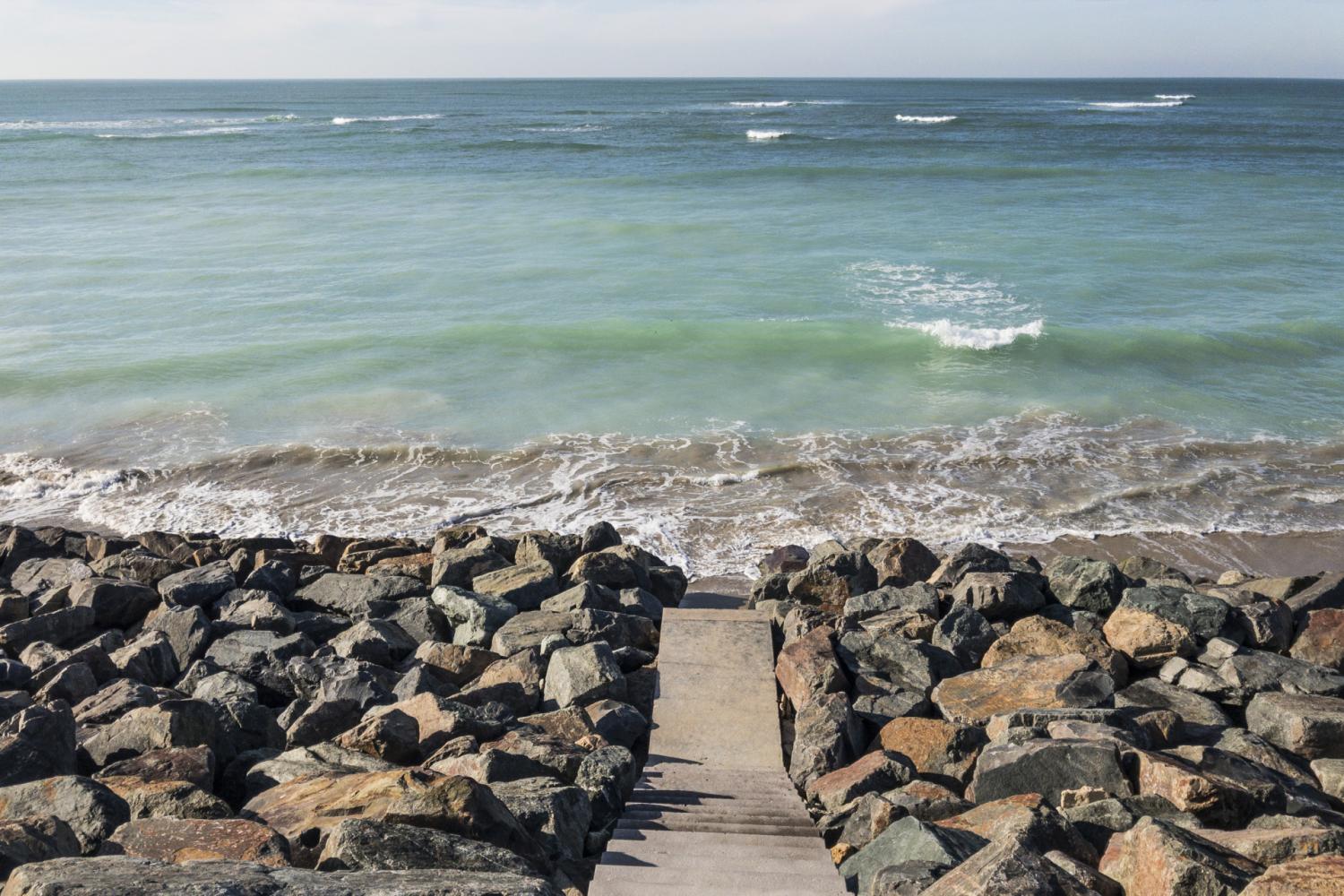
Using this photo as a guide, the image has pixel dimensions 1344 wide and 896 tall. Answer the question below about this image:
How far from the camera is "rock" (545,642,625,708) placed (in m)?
6.93

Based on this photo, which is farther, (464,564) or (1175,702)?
(464,564)

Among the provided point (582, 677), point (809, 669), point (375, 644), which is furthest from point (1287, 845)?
point (375, 644)

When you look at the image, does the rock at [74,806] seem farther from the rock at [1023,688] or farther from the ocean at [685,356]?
the ocean at [685,356]

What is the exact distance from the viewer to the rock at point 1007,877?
13.4ft

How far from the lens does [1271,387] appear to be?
16.5m

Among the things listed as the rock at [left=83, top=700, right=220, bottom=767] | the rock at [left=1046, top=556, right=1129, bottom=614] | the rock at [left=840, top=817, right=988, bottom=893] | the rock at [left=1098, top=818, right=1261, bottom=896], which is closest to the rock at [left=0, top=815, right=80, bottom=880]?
the rock at [left=83, top=700, right=220, bottom=767]

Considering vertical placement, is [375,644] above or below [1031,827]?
below

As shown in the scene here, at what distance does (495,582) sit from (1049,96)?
121 meters

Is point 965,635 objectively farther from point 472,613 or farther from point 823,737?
point 472,613

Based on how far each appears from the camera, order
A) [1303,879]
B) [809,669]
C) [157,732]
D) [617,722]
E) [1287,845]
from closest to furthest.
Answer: [1303,879] < [1287,845] < [157,732] < [617,722] < [809,669]

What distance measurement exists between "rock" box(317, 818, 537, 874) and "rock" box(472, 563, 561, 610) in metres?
4.31

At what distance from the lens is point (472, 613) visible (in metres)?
8.26

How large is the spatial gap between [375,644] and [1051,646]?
15.9ft

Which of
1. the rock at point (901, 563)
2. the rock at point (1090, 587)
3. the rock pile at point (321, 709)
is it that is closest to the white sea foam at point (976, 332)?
the rock at point (901, 563)
